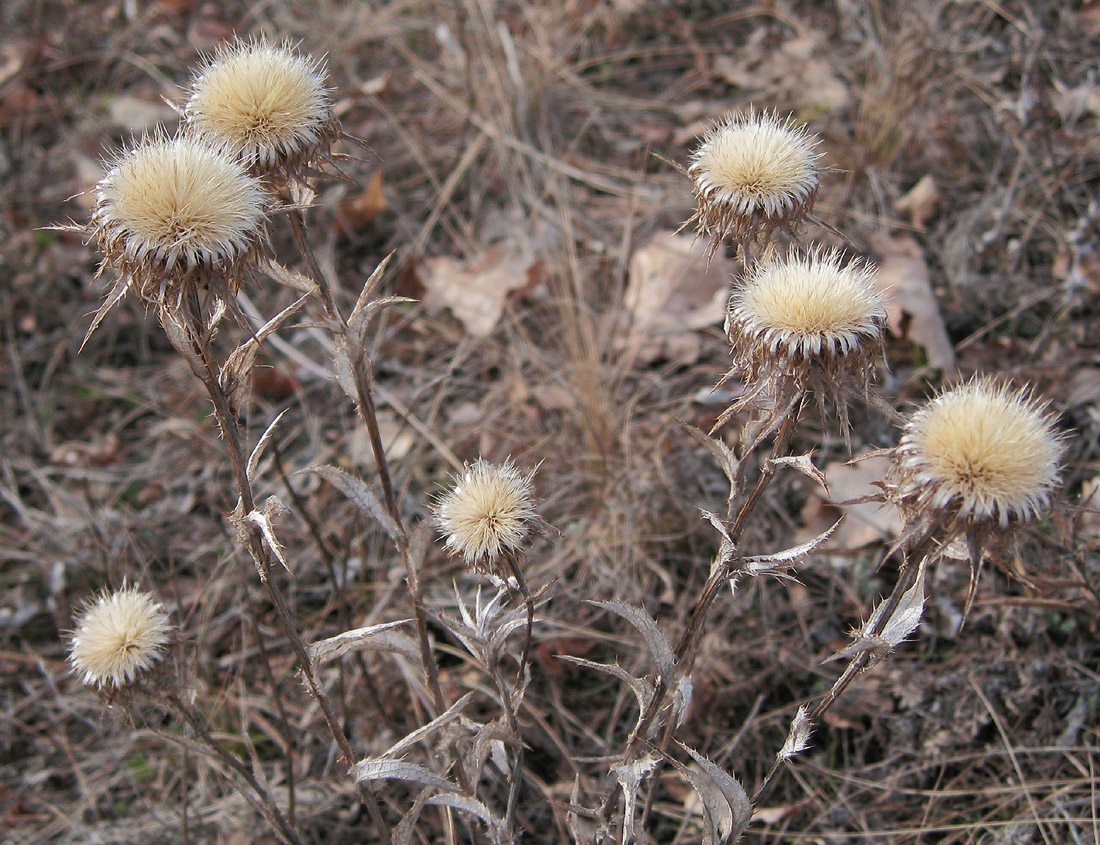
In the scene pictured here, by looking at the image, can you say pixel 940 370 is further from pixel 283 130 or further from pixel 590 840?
pixel 283 130

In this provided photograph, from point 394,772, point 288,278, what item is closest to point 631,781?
point 394,772

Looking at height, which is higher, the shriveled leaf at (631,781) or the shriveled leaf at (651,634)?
the shriveled leaf at (651,634)

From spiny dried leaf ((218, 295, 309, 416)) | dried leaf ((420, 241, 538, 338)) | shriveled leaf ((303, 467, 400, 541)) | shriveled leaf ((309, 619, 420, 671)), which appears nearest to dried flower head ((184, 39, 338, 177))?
spiny dried leaf ((218, 295, 309, 416))

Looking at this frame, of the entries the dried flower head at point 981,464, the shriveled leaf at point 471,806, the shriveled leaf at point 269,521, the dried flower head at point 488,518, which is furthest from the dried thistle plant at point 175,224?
→ the dried flower head at point 981,464

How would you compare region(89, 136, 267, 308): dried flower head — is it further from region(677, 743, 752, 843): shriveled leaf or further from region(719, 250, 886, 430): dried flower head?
region(677, 743, 752, 843): shriveled leaf

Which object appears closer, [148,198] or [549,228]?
[148,198]

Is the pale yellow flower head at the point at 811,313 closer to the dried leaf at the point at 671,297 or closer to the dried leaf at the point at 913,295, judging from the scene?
the dried leaf at the point at 913,295

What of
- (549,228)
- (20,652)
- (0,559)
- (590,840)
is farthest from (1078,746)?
(0,559)
